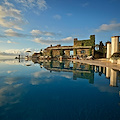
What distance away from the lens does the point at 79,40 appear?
1275 inches

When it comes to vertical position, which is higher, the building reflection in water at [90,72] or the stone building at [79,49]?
the stone building at [79,49]

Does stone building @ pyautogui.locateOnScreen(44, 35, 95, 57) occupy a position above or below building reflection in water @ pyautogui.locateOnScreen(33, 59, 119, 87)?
above

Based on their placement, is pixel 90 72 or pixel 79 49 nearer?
pixel 90 72

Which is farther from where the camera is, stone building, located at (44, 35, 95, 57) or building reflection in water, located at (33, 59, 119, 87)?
stone building, located at (44, 35, 95, 57)

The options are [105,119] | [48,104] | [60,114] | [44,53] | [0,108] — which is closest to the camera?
[105,119]

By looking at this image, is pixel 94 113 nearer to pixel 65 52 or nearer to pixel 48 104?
pixel 48 104

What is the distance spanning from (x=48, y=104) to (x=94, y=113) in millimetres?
1355

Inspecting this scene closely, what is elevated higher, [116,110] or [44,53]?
[44,53]

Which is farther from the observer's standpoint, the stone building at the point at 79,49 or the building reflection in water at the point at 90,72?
the stone building at the point at 79,49

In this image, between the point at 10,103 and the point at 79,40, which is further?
the point at 79,40

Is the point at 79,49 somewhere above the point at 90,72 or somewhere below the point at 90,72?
above

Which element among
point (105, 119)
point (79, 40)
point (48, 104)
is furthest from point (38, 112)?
point (79, 40)

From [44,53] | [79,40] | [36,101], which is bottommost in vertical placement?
[36,101]

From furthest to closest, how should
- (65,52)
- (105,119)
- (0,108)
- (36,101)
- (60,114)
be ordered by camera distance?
(65,52) → (36,101) → (0,108) → (60,114) → (105,119)
